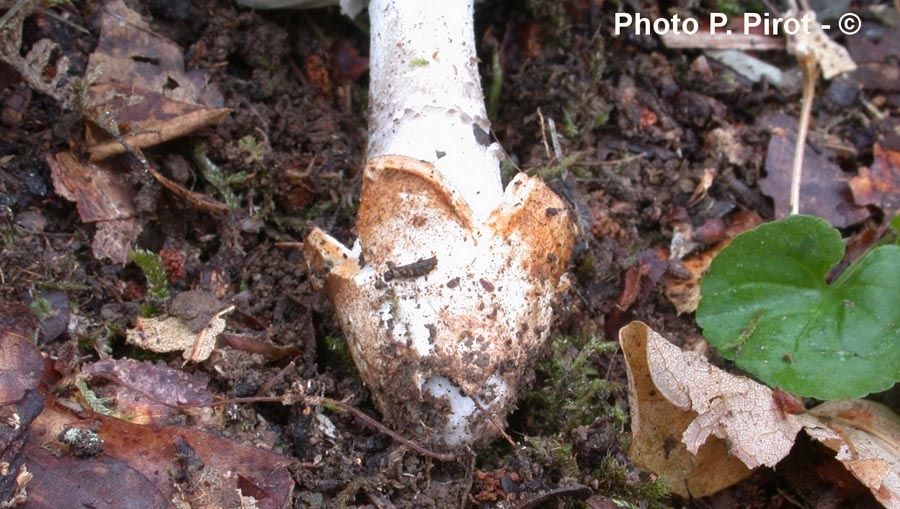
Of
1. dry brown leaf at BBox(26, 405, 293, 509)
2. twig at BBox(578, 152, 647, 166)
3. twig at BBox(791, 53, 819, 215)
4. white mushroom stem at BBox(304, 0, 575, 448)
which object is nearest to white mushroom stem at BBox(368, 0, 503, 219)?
white mushroom stem at BBox(304, 0, 575, 448)

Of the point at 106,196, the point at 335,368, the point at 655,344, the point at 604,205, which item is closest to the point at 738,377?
the point at 655,344

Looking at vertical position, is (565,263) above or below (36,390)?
above

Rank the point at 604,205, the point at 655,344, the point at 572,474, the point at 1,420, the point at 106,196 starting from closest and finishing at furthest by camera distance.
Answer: the point at 1,420 → the point at 572,474 → the point at 655,344 → the point at 106,196 → the point at 604,205

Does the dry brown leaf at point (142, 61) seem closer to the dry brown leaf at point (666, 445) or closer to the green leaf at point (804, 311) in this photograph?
the dry brown leaf at point (666, 445)

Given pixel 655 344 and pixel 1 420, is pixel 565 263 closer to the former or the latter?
pixel 655 344

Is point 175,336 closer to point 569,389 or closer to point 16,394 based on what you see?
point 16,394

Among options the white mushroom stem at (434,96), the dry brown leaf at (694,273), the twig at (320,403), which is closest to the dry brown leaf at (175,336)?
the twig at (320,403)

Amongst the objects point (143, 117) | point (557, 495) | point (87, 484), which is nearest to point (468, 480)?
point (557, 495)
